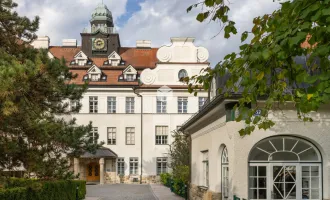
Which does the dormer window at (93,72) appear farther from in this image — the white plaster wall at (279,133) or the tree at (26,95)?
the white plaster wall at (279,133)

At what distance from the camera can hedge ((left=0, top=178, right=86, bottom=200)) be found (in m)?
14.1

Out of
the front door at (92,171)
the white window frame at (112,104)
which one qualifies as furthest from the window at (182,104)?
the front door at (92,171)

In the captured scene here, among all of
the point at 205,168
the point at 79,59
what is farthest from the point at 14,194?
the point at 79,59

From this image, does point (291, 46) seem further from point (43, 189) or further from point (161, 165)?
point (161, 165)

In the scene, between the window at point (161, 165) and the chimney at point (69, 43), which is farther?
the chimney at point (69, 43)

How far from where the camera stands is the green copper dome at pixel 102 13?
170 feet

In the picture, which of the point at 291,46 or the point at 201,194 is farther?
the point at 201,194

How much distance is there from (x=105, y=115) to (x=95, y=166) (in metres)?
4.56

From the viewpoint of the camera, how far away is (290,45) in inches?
178

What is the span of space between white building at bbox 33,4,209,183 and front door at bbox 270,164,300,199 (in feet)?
96.5

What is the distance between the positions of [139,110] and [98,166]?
240 inches

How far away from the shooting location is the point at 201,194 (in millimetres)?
17484

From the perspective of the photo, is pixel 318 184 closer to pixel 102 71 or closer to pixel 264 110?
pixel 264 110

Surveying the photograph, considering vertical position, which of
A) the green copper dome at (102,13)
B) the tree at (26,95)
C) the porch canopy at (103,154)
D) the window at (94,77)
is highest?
the green copper dome at (102,13)
